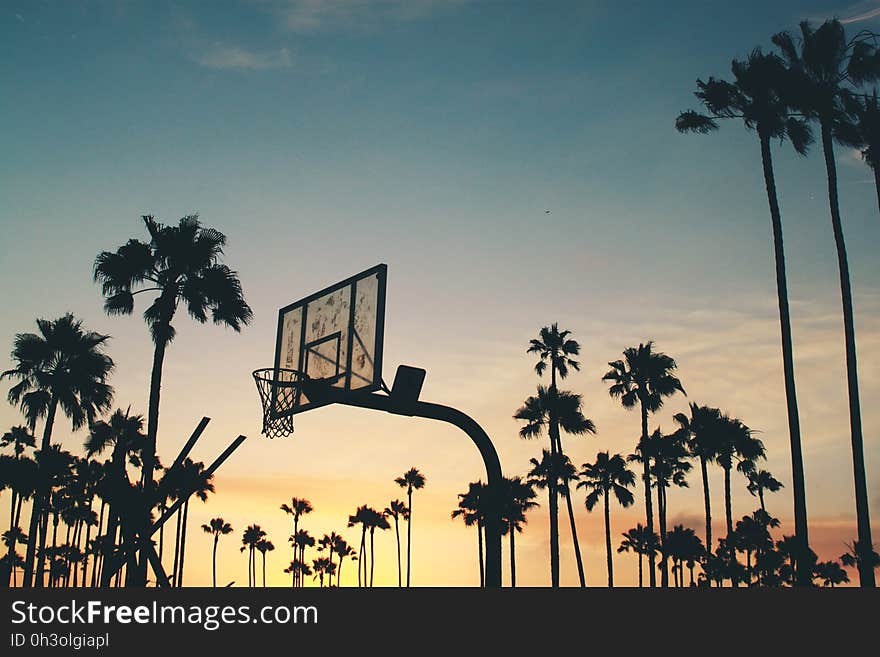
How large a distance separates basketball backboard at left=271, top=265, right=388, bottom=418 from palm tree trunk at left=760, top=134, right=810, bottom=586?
48.6 feet

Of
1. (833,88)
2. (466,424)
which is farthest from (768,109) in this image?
(466,424)

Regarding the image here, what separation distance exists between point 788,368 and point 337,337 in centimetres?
1525

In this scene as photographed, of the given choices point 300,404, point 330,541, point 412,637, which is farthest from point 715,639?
point 330,541

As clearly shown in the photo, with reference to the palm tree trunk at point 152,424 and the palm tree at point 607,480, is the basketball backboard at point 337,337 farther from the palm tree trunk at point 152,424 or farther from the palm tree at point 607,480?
the palm tree at point 607,480

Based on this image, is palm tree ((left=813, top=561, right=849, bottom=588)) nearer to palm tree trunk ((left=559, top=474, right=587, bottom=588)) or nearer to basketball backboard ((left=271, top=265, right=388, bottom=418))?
palm tree trunk ((left=559, top=474, right=587, bottom=588))

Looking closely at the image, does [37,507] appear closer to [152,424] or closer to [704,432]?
[152,424]

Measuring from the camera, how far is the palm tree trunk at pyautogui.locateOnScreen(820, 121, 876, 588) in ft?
70.9

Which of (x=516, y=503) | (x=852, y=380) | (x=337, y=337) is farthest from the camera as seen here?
(x=516, y=503)

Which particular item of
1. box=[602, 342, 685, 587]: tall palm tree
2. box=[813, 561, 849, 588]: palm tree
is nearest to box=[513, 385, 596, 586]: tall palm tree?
box=[602, 342, 685, 587]: tall palm tree

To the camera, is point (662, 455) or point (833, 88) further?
point (662, 455)

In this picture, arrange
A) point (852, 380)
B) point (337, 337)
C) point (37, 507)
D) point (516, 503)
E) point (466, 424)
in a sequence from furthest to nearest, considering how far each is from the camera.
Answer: point (516, 503) → point (37, 507) → point (852, 380) → point (337, 337) → point (466, 424)

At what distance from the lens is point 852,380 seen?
2278 cm

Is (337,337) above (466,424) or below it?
above

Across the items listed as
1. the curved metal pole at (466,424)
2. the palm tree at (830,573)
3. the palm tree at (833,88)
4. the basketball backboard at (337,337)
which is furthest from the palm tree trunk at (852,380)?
the palm tree at (830,573)
